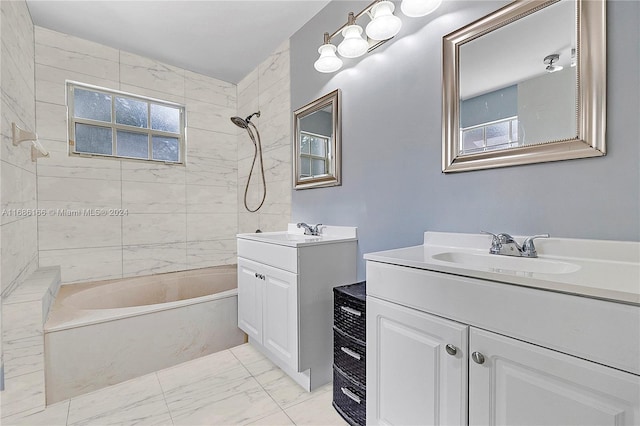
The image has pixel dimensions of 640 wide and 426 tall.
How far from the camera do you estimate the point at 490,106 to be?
49.4 inches

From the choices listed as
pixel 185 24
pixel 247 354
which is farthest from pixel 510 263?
pixel 185 24

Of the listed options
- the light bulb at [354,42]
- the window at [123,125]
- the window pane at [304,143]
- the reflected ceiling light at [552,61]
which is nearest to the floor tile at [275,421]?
the window pane at [304,143]

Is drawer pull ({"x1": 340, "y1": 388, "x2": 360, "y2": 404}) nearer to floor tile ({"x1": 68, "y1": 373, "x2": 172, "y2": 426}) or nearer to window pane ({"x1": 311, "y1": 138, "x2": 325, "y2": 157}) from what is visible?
floor tile ({"x1": 68, "y1": 373, "x2": 172, "y2": 426})

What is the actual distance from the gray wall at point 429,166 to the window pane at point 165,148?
60.9 inches

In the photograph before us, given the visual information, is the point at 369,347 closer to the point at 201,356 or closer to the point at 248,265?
the point at 248,265

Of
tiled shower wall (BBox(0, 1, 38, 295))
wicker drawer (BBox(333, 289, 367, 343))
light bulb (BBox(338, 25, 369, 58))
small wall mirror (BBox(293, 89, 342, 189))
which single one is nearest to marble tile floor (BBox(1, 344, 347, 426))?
wicker drawer (BBox(333, 289, 367, 343))

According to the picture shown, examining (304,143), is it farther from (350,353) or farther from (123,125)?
(123,125)

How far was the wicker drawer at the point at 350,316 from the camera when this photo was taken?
137cm

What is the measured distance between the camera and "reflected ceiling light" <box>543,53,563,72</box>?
1069 mm

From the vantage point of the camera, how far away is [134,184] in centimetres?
284

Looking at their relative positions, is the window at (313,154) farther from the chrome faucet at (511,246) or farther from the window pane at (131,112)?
the window pane at (131,112)

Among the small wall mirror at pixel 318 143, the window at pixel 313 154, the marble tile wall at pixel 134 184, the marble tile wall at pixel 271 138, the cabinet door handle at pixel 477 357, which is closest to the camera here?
the cabinet door handle at pixel 477 357

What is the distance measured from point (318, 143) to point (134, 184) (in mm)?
1933

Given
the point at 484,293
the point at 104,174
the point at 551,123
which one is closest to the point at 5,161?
the point at 104,174
